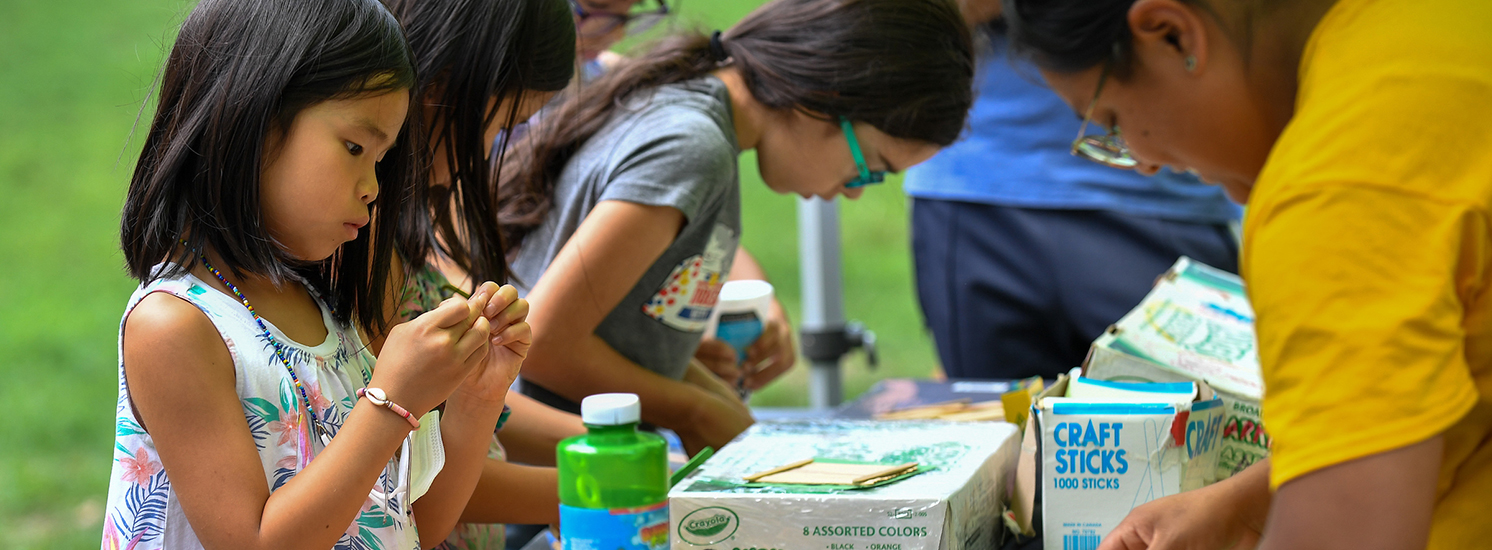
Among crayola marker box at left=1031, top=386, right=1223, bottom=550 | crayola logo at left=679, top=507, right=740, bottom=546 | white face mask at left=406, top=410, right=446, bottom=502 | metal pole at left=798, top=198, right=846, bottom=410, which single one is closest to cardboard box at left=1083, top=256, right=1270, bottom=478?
crayola marker box at left=1031, top=386, right=1223, bottom=550

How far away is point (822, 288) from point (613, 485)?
175 cm

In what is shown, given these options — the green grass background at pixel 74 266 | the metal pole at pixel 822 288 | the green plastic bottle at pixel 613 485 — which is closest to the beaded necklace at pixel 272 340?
the green plastic bottle at pixel 613 485

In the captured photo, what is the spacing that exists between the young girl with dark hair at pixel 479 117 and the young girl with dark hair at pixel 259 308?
25 cm

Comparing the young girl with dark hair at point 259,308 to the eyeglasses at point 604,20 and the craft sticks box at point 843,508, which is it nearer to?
the craft sticks box at point 843,508

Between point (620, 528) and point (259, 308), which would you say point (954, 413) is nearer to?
point (620, 528)

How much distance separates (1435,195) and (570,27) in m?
0.94

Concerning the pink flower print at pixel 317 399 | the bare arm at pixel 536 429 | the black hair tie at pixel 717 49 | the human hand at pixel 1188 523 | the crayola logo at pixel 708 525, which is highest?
the black hair tie at pixel 717 49

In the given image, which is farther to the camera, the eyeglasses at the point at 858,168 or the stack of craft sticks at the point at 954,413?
the eyeglasses at the point at 858,168

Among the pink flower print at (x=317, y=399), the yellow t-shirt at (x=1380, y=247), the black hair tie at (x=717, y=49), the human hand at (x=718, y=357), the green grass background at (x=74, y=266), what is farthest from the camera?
the green grass background at (x=74, y=266)

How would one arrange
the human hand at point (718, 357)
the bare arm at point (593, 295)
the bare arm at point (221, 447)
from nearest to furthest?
the bare arm at point (221, 447), the bare arm at point (593, 295), the human hand at point (718, 357)

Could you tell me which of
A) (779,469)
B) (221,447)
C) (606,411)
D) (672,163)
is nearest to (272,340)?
(221,447)

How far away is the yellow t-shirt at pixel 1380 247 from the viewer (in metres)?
0.65

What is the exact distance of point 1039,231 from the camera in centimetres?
237

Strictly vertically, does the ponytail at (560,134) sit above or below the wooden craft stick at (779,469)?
above
